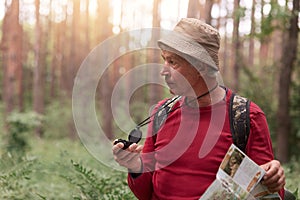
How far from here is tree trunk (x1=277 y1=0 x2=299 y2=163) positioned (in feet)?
34.0

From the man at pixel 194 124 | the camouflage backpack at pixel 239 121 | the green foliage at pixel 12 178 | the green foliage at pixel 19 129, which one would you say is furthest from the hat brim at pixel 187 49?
the green foliage at pixel 19 129

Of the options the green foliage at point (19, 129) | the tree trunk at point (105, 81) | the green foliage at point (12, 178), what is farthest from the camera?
the tree trunk at point (105, 81)

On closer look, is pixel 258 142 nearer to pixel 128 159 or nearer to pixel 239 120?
pixel 239 120

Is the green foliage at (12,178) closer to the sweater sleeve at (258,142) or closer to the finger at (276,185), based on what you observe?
the sweater sleeve at (258,142)

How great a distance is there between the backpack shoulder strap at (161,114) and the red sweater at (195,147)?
29 millimetres

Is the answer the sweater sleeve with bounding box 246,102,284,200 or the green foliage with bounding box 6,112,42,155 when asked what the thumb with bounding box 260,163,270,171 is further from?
the green foliage with bounding box 6,112,42,155

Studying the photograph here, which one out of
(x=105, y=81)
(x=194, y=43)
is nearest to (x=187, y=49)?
(x=194, y=43)

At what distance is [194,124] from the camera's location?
253cm

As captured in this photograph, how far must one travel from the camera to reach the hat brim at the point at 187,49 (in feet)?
7.99

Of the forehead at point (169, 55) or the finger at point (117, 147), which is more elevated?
the forehead at point (169, 55)

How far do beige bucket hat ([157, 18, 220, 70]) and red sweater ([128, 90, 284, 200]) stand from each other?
0.24 m

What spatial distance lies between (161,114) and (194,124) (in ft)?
0.69

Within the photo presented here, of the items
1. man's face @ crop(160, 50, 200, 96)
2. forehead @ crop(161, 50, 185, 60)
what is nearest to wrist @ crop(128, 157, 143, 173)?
man's face @ crop(160, 50, 200, 96)

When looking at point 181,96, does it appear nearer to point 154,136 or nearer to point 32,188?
point 154,136
